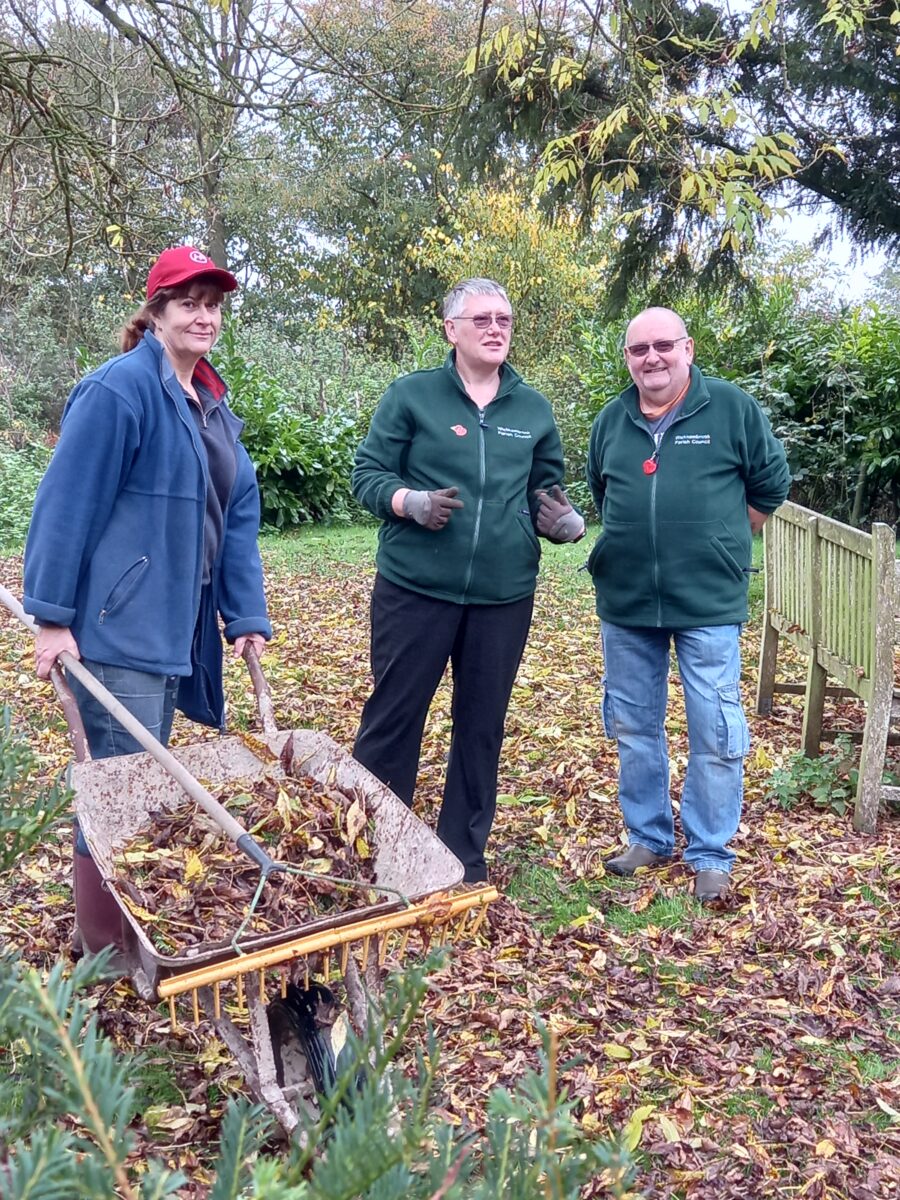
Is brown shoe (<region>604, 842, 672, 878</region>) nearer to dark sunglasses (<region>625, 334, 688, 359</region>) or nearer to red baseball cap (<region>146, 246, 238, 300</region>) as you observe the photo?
dark sunglasses (<region>625, 334, 688, 359</region>)

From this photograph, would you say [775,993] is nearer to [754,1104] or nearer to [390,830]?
[754,1104]

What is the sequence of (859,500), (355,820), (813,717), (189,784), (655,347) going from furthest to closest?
1. (859,500)
2. (813,717)
3. (655,347)
4. (355,820)
5. (189,784)

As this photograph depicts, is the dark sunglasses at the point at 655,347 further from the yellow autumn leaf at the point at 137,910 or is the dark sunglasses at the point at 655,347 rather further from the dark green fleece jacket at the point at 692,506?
the yellow autumn leaf at the point at 137,910

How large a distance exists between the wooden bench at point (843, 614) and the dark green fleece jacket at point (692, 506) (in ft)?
2.09

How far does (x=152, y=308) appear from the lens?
307cm

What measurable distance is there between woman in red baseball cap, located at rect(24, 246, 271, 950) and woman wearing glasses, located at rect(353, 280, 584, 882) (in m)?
0.73

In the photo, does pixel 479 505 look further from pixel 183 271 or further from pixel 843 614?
pixel 843 614

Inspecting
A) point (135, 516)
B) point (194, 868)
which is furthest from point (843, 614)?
point (194, 868)

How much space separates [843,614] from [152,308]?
313 centimetres

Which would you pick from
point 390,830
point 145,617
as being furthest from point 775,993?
point 145,617

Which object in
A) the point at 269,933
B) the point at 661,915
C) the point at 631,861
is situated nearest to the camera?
the point at 269,933

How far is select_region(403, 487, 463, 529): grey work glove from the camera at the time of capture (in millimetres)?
3488

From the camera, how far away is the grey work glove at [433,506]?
349 centimetres

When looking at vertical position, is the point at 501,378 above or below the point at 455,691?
above
